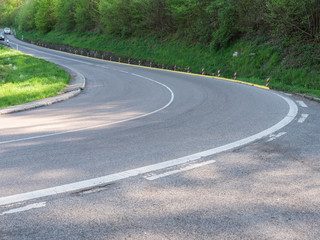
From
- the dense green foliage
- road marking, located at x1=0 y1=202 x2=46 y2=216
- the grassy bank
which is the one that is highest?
the dense green foliage

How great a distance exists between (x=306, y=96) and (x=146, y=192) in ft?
40.0

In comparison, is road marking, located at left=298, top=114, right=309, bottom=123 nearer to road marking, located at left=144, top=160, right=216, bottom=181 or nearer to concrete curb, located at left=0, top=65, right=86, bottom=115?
road marking, located at left=144, top=160, right=216, bottom=181

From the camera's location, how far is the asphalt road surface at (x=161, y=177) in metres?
3.50

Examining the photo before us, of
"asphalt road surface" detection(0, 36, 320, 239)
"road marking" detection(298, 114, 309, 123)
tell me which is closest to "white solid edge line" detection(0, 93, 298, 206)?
"asphalt road surface" detection(0, 36, 320, 239)

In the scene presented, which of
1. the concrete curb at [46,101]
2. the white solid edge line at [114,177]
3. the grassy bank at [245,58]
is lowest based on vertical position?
the concrete curb at [46,101]

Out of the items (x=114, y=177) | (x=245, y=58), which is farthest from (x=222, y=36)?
(x=114, y=177)

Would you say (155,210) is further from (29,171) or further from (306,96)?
(306,96)

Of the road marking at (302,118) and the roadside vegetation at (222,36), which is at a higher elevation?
the roadside vegetation at (222,36)

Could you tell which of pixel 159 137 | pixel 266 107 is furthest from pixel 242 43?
pixel 159 137

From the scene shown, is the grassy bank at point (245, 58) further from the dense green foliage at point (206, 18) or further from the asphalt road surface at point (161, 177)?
the asphalt road surface at point (161, 177)

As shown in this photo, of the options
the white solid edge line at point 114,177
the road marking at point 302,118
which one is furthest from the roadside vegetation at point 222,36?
the white solid edge line at point 114,177

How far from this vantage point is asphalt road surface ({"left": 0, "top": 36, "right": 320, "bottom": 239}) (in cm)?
350

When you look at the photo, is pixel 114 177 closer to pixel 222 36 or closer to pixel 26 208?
pixel 26 208

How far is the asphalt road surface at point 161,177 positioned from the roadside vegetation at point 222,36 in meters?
9.36
